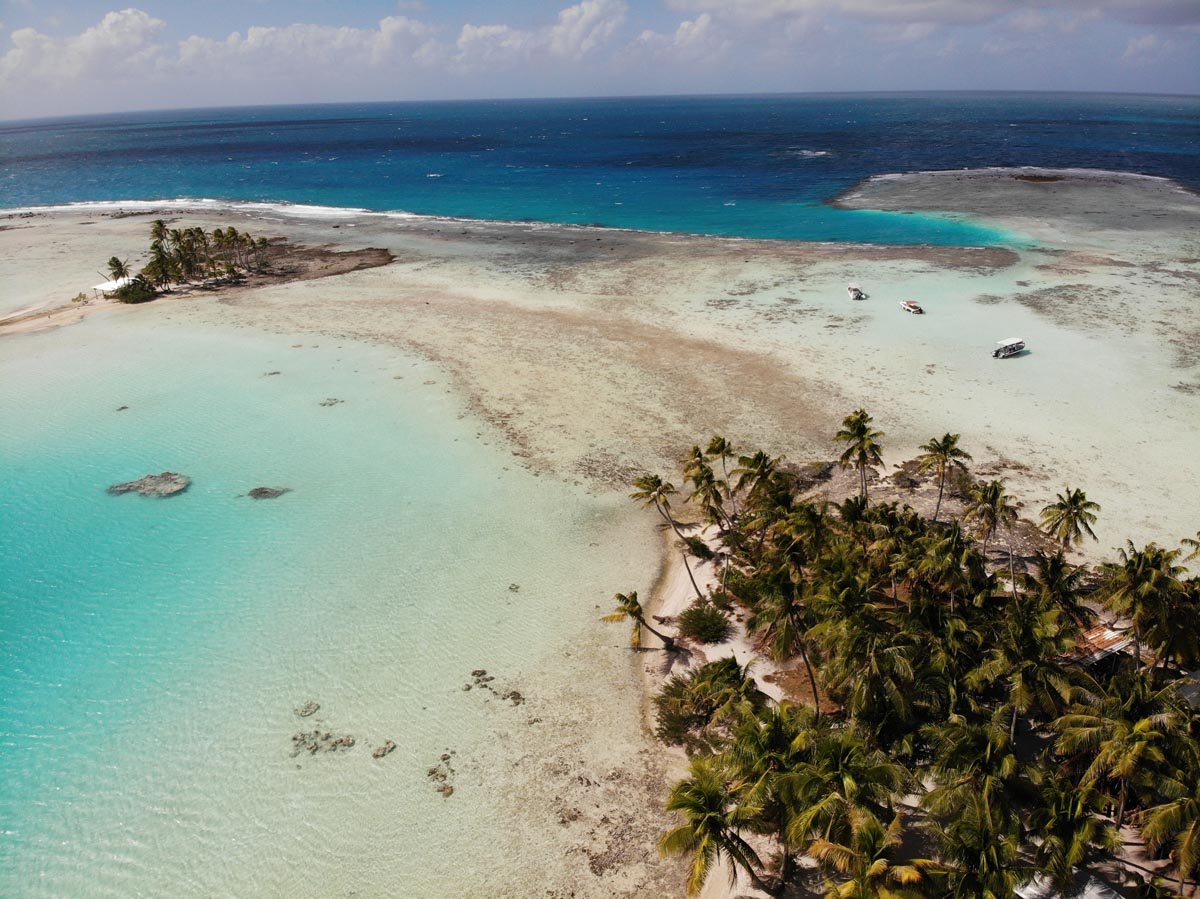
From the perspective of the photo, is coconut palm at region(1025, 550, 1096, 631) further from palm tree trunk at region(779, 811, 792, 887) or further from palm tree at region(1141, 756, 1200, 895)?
palm tree trunk at region(779, 811, 792, 887)

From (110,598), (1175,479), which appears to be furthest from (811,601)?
(110,598)

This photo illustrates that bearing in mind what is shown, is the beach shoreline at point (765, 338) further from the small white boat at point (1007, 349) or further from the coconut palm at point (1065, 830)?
A: the coconut palm at point (1065, 830)

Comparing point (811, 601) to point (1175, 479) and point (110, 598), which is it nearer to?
point (1175, 479)

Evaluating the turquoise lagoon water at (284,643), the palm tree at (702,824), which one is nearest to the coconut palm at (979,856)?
the palm tree at (702,824)

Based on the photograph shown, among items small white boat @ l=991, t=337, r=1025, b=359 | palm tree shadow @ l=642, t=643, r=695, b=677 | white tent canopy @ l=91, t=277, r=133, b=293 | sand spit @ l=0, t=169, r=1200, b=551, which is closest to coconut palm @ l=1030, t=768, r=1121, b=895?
palm tree shadow @ l=642, t=643, r=695, b=677

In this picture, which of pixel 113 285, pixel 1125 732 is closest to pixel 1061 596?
pixel 1125 732
